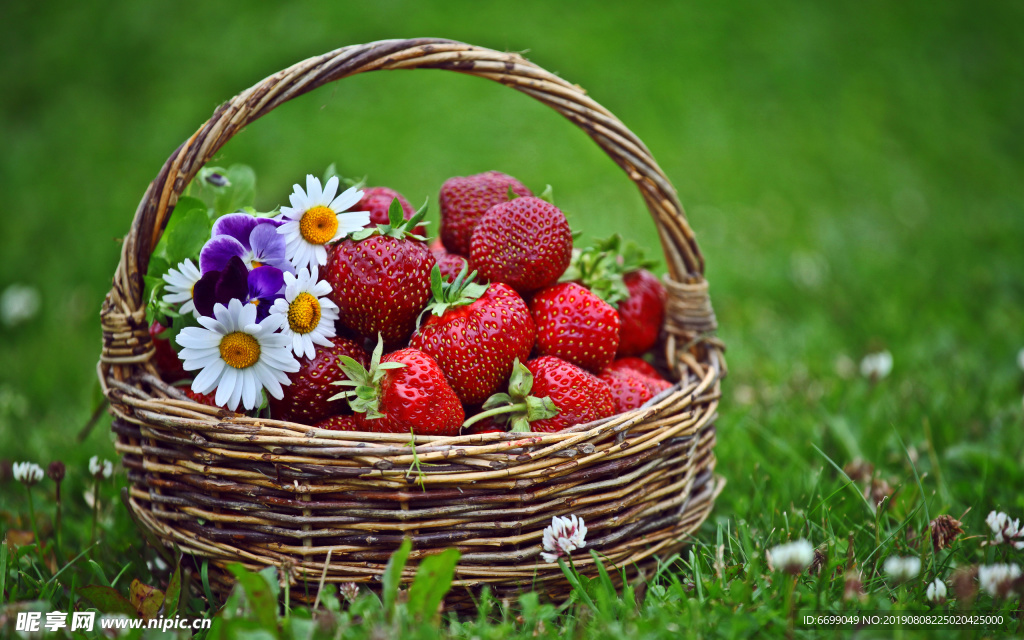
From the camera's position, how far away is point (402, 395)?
3.80 feet

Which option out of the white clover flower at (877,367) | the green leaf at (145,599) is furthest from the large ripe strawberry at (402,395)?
the white clover flower at (877,367)

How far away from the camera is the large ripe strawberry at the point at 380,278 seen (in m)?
1.27

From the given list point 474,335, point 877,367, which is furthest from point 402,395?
point 877,367

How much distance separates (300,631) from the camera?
39.4 inches

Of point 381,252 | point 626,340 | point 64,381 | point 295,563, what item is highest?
point 381,252

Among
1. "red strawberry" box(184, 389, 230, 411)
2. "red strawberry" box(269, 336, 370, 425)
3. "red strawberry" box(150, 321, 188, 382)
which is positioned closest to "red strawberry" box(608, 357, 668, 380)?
"red strawberry" box(269, 336, 370, 425)

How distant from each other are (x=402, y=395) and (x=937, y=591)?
896 mm

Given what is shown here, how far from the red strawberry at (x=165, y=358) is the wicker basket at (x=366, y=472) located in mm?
99

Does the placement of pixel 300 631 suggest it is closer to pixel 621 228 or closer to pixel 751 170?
pixel 621 228

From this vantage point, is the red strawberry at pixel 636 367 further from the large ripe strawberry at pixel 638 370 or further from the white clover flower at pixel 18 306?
the white clover flower at pixel 18 306

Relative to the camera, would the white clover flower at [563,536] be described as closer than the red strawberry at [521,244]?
Yes

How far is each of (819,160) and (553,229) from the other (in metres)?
3.88

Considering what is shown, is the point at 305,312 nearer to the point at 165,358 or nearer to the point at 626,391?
the point at 165,358

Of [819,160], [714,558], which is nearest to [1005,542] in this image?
[714,558]
